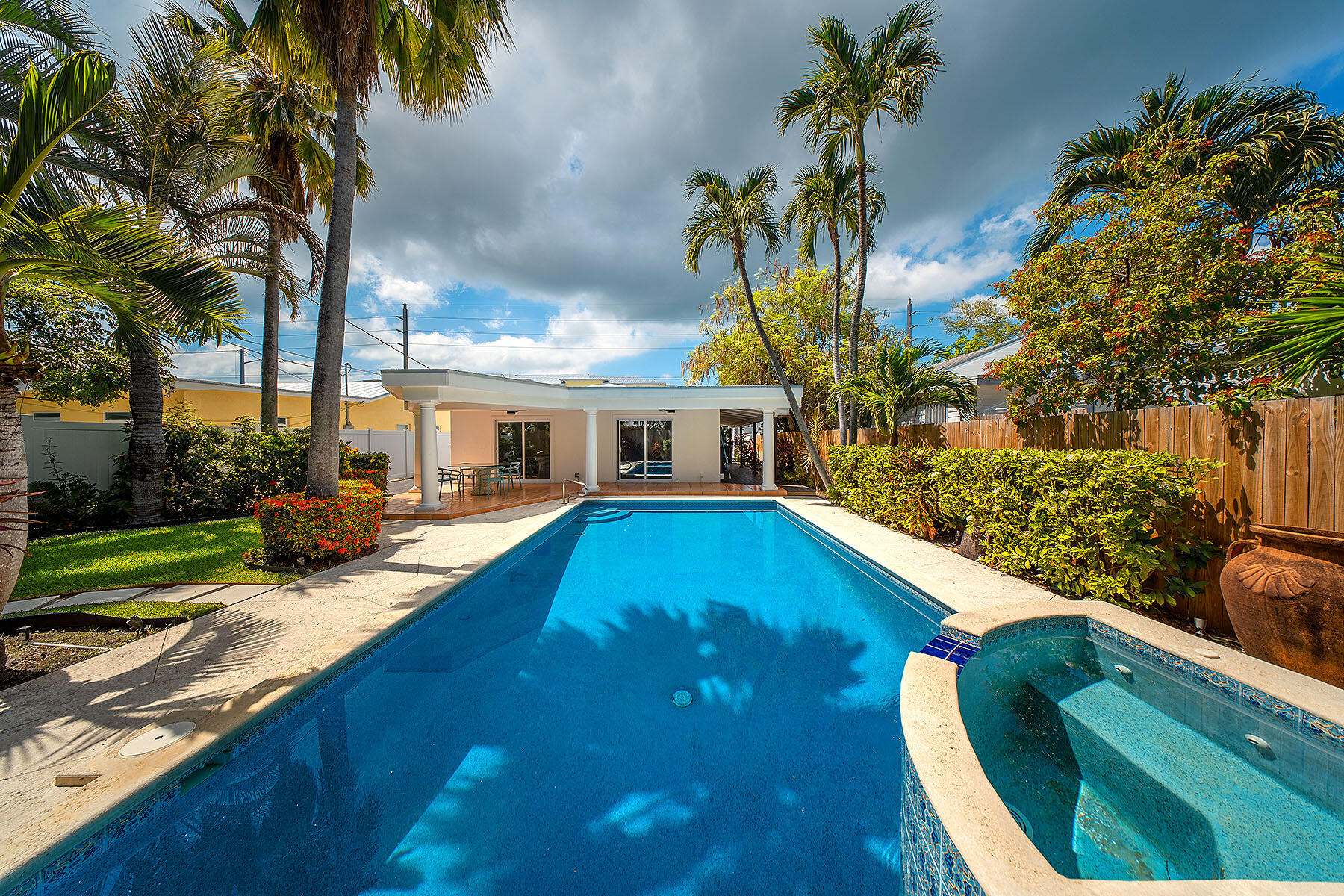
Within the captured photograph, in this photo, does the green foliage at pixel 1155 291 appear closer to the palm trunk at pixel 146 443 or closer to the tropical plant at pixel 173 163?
the tropical plant at pixel 173 163

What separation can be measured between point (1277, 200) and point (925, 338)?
5.11m

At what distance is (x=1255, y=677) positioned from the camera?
2811mm

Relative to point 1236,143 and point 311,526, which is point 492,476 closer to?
point 311,526

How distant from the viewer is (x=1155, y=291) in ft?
16.6

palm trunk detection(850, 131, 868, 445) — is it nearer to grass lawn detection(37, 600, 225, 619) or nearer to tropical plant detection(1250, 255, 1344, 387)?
tropical plant detection(1250, 255, 1344, 387)

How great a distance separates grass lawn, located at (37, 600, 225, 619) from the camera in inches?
165

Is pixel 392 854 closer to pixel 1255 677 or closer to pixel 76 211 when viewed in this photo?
pixel 76 211

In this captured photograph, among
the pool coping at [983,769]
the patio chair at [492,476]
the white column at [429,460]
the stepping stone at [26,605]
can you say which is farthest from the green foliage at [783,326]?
the stepping stone at [26,605]

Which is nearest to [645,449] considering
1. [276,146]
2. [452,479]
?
[452,479]

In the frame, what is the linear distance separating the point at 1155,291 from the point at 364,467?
14118mm

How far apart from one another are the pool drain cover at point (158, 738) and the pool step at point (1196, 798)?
204 inches

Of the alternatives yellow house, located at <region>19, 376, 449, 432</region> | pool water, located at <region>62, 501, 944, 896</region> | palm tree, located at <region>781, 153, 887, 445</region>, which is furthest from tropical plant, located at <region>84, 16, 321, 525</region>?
palm tree, located at <region>781, 153, 887, 445</region>

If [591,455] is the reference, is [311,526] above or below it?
below

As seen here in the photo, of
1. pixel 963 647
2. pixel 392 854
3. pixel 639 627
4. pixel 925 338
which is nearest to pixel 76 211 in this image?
pixel 392 854
